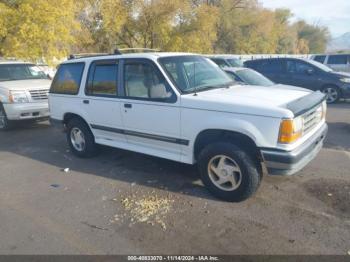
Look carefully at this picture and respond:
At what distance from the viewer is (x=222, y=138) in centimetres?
416

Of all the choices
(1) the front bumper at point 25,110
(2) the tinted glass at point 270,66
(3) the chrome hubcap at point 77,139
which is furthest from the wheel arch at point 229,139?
(2) the tinted glass at point 270,66

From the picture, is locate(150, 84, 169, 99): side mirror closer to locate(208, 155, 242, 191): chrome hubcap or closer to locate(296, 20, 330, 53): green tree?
locate(208, 155, 242, 191): chrome hubcap

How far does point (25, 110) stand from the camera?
8.31 metres

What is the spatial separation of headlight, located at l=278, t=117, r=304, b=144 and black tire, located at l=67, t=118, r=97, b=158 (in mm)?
3568

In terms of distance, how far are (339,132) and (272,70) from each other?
5418 millimetres

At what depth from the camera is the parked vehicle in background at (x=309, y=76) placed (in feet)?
36.6

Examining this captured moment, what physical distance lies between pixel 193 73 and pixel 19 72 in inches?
271

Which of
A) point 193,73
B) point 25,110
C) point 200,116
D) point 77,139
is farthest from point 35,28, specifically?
point 200,116

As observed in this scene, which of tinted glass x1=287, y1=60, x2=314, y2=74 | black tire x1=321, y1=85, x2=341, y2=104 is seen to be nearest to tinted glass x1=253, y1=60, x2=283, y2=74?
tinted glass x1=287, y1=60, x2=314, y2=74

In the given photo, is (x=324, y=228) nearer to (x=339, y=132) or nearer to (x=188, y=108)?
(x=188, y=108)

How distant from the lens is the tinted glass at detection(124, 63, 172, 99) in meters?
4.50

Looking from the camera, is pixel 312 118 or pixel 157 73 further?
pixel 157 73

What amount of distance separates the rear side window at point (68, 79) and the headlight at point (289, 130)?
3726 mm

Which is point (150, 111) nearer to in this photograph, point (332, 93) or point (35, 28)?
point (35, 28)
